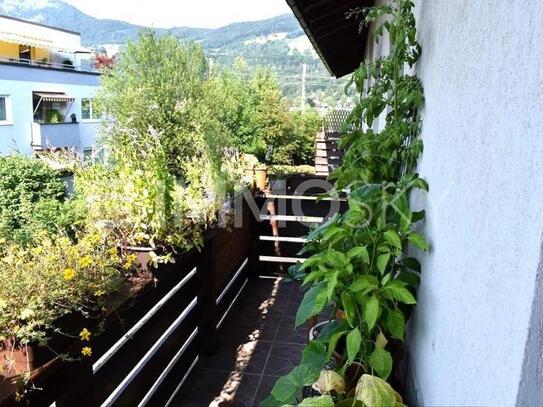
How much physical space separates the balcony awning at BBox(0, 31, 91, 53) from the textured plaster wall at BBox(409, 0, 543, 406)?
24.9 m

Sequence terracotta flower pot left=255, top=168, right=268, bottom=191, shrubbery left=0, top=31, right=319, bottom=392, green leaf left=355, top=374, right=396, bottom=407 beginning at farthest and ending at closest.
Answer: terracotta flower pot left=255, top=168, right=268, bottom=191 < shrubbery left=0, top=31, right=319, bottom=392 < green leaf left=355, top=374, right=396, bottom=407

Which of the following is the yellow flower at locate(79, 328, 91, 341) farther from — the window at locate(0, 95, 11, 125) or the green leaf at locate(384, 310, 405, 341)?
the window at locate(0, 95, 11, 125)

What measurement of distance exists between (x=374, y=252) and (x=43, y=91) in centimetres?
2003

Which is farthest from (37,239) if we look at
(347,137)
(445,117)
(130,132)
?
(445,117)

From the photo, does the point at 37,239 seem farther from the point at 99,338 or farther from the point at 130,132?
the point at 130,132

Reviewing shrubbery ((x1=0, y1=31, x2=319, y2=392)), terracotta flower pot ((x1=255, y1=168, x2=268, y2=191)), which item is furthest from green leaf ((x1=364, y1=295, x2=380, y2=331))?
terracotta flower pot ((x1=255, y1=168, x2=268, y2=191))

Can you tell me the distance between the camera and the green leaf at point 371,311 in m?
1.21

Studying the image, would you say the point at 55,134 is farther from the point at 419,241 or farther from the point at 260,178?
the point at 419,241

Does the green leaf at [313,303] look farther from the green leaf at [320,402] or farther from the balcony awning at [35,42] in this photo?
the balcony awning at [35,42]

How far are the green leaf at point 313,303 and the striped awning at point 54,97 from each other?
63.8ft

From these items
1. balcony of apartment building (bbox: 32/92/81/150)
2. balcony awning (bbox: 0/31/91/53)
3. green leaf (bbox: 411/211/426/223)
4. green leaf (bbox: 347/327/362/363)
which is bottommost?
green leaf (bbox: 347/327/362/363)

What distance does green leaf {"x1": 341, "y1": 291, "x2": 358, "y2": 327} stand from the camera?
4.19 feet

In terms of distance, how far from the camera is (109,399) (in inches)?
86.7

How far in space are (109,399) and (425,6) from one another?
→ 6.98 feet
